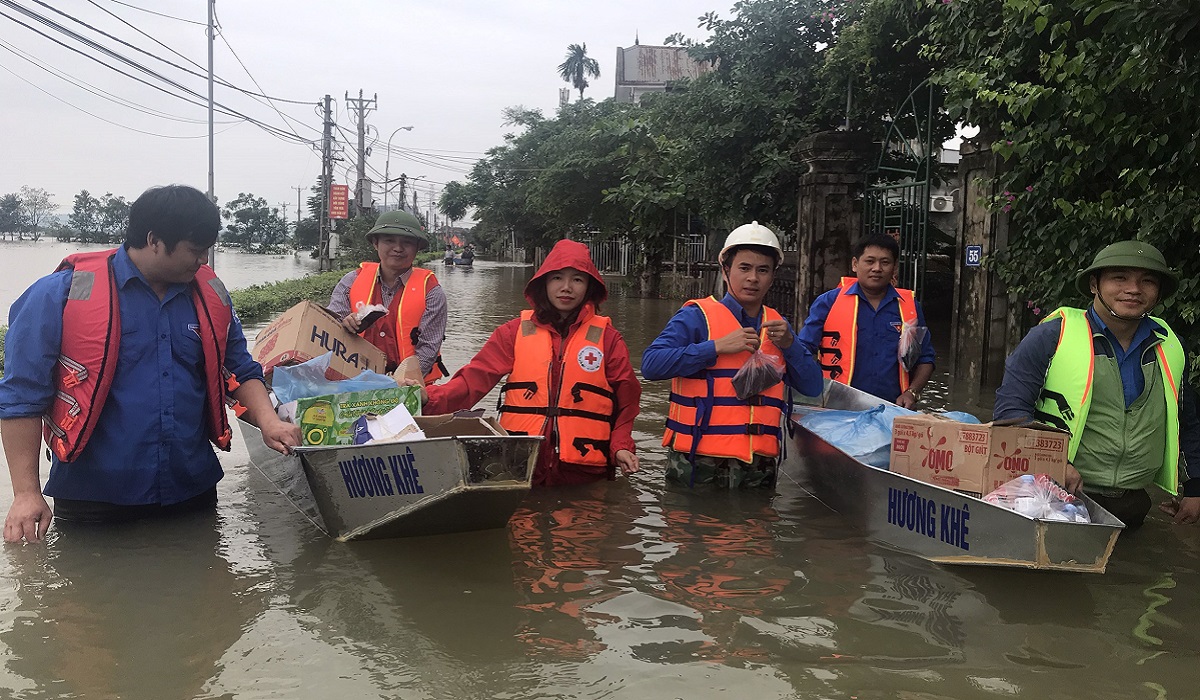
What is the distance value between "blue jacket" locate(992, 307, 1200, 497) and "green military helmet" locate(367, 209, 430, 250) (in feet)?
12.1

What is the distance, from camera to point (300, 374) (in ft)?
16.7

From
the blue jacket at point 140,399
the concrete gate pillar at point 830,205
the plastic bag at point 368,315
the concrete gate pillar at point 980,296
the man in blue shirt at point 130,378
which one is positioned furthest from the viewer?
the concrete gate pillar at point 830,205

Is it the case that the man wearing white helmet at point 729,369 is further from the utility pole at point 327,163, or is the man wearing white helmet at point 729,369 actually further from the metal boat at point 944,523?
the utility pole at point 327,163

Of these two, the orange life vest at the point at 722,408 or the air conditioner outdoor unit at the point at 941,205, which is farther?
the air conditioner outdoor unit at the point at 941,205

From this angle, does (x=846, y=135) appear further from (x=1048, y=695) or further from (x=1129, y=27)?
(x=1048, y=695)

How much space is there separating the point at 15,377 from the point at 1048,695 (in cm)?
390

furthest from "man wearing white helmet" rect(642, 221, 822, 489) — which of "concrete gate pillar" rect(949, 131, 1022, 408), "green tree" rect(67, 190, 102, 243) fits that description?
"green tree" rect(67, 190, 102, 243)

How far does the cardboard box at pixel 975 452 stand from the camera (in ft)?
14.1

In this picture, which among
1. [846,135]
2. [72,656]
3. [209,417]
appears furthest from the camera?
[846,135]

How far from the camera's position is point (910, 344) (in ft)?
19.9

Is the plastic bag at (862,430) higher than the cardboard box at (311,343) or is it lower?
lower

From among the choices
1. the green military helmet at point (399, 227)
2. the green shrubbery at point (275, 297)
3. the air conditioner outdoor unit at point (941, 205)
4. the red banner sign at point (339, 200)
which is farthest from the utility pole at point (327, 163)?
the green military helmet at point (399, 227)

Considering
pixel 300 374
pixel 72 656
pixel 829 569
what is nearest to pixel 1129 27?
pixel 829 569

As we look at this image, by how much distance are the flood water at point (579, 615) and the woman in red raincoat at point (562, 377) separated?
474 mm
